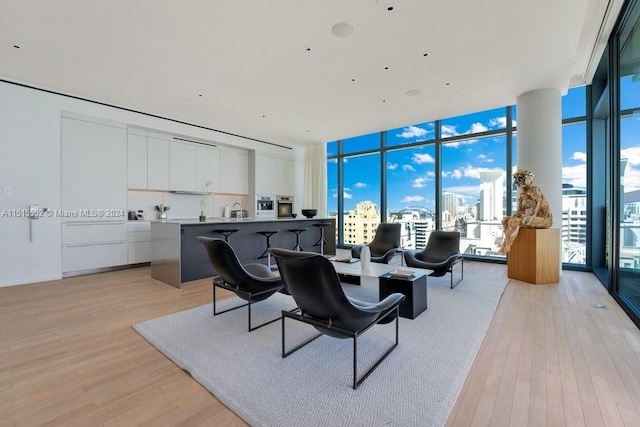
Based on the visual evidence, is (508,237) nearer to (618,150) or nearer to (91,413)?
(618,150)

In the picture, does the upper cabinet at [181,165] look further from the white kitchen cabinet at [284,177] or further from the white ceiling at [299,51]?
the white kitchen cabinet at [284,177]

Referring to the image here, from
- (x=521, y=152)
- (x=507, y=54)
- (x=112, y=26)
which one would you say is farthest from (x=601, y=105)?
(x=112, y=26)

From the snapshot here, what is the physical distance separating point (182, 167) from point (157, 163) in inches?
20.6

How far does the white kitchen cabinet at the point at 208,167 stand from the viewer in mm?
6781

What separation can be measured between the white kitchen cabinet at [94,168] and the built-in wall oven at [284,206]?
3893mm

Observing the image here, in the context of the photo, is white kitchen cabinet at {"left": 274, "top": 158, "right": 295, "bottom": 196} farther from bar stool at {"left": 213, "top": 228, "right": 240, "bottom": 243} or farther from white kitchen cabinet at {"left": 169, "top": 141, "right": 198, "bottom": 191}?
bar stool at {"left": 213, "top": 228, "right": 240, "bottom": 243}

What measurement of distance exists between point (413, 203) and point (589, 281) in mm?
3476

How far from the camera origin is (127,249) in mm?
5523

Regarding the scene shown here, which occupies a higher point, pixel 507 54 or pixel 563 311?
pixel 507 54

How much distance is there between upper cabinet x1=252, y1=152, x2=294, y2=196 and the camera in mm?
7824

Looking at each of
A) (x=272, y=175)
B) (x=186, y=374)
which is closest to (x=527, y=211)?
(x=186, y=374)

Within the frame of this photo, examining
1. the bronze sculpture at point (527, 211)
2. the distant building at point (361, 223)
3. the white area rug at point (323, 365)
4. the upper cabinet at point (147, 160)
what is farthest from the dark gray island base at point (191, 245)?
the bronze sculpture at point (527, 211)

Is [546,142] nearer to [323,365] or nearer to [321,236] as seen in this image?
[321,236]

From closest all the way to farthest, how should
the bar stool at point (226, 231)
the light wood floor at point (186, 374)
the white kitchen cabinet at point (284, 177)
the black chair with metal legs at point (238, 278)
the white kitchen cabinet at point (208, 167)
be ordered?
the light wood floor at point (186, 374)
the black chair with metal legs at point (238, 278)
the bar stool at point (226, 231)
the white kitchen cabinet at point (208, 167)
the white kitchen cabinet at point (284, 177)
